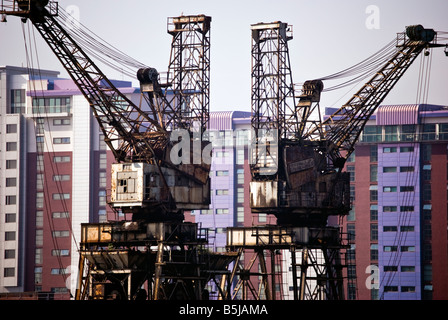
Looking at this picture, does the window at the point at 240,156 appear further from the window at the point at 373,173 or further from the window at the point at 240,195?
the window at the point at 373,173

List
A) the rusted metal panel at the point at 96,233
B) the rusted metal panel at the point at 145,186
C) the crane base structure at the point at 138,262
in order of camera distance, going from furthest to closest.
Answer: the rusted metal panel at the point at 96,233 → the crane base structure at the point at 138,262 → the rusted metal panel at the point at 145,186

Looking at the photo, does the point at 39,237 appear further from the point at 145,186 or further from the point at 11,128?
the point at 145,186

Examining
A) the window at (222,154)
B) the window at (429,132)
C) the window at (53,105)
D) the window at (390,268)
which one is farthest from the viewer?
the window at (222,154)

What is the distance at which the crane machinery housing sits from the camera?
2783 inches

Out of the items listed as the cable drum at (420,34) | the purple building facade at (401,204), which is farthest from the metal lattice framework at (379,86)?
the purple building facade at (401,204)

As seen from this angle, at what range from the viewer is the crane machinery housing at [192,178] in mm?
70688

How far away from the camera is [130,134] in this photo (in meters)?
71.5

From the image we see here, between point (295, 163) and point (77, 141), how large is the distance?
228 feet

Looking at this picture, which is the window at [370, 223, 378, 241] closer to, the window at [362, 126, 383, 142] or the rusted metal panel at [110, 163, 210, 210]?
the window at [362, 126, 383, 142]

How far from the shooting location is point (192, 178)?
2901 inches

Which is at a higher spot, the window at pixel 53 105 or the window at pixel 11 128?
the window at pixel 53 105

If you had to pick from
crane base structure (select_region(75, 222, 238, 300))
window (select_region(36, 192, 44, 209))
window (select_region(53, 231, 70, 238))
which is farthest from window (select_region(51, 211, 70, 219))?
crane base structure (select_region(75, 222, 238, 300))
